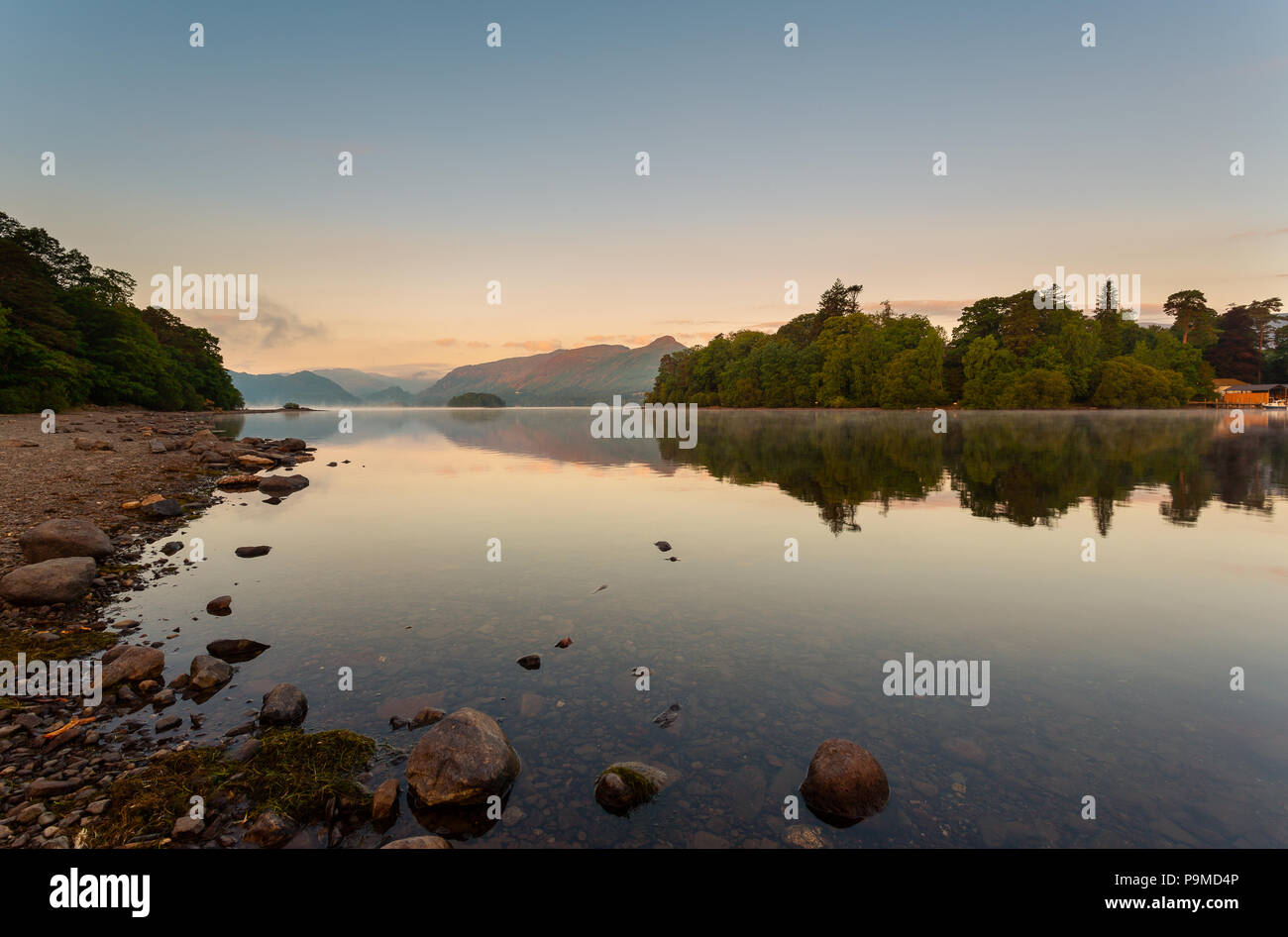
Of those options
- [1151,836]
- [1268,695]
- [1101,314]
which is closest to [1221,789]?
[1151,836]

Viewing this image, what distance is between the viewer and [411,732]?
8.64 m

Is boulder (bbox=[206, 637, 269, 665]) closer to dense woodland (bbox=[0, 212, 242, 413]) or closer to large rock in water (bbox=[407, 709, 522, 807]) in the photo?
large rock in water (bbox=[407, 709, 522, 807])

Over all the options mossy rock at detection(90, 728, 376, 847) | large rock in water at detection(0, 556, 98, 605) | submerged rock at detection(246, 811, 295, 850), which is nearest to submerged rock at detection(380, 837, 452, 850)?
mossy rock at detection(90, 728, 376, 847)

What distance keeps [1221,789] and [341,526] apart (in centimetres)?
2659

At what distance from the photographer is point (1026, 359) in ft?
491

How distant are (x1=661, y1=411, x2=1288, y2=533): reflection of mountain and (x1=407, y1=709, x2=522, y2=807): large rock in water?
17643mm

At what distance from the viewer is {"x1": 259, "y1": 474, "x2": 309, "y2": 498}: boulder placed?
32.4 meters

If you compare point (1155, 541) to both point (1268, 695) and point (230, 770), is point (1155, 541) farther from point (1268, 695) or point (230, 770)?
point (230, 770)

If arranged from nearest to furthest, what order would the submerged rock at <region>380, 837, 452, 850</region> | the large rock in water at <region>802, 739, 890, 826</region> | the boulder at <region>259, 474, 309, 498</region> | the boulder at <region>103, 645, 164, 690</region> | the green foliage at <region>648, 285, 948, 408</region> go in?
the submerged rock at <region>380, 837, 452, 850</region>
the large rock in water at <region>802, 739, 890, 826</region>
the boulder at <region>103, 645, 164, 690</region>
the boulder at <region>259, 474, 309, 498</region>
the green foliage at <region>648, 285, 948, 408</region>

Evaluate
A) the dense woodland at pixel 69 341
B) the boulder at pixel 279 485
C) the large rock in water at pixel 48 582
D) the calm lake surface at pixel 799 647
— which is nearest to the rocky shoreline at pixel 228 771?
the calm lake surface at pixel 799 647

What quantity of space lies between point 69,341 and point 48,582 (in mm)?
93235

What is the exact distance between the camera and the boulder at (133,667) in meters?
9.69

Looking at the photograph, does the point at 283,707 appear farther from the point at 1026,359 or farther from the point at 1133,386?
the point at 1133,386

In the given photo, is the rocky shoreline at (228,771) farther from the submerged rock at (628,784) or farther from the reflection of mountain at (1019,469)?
the reflection of mountain at (1019,469)
